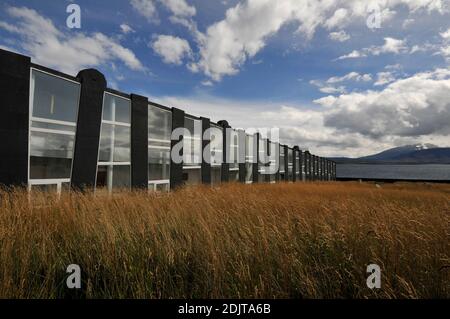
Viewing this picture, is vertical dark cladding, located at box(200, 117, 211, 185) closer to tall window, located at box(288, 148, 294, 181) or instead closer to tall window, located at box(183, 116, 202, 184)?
tall window, located at box(183, 116, 202, 184)

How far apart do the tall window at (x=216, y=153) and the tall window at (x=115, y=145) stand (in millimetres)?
7337

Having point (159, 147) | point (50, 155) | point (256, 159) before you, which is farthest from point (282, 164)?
point (50, 155)

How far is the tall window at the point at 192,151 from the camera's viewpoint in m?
14.9

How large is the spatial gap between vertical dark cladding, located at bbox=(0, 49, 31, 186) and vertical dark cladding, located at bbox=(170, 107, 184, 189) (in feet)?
23.0

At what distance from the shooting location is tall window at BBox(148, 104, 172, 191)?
12.4 metres

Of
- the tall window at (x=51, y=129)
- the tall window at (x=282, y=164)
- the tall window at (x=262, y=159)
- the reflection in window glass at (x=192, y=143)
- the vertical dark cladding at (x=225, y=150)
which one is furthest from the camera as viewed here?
the tall window at (x=282, y=164)

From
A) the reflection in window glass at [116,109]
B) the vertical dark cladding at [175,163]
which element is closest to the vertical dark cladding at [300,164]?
the vertical dark cladding at [175,163]

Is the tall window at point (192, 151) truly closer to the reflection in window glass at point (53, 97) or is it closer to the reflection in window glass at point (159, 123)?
the reflection in window glass at point (159, 123)
